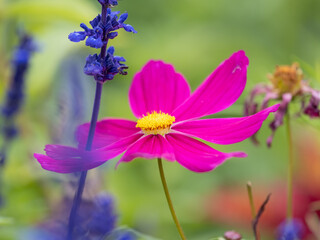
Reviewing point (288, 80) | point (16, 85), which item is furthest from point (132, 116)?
point (288, 80)

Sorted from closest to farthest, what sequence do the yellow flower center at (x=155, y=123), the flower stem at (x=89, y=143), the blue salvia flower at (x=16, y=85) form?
the flower stem at (x=89, y=143) → the yellow flower center at (x=155, y=123) → the blue salvia flower at (x=16, y=85)

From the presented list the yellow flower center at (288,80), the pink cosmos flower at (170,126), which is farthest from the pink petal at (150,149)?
the yellow flower center at (288,80)

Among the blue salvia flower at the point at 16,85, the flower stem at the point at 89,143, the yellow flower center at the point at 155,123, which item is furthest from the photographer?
the blue salvia flower at the point at 16,85

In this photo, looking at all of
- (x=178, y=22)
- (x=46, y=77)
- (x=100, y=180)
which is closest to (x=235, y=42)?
(x=178, y=22)

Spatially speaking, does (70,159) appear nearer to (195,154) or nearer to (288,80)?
(195,154)

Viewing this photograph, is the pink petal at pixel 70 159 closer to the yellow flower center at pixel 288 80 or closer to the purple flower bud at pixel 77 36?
the purple flower bud at pixel 77 36

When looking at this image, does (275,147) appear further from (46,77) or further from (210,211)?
(46,77)

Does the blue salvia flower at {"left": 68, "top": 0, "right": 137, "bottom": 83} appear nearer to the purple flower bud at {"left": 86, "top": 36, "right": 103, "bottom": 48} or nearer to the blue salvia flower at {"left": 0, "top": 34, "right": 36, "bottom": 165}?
the purple flower bud at {"left": 86, "top": 36, "right": 103, "bottom": 48}
